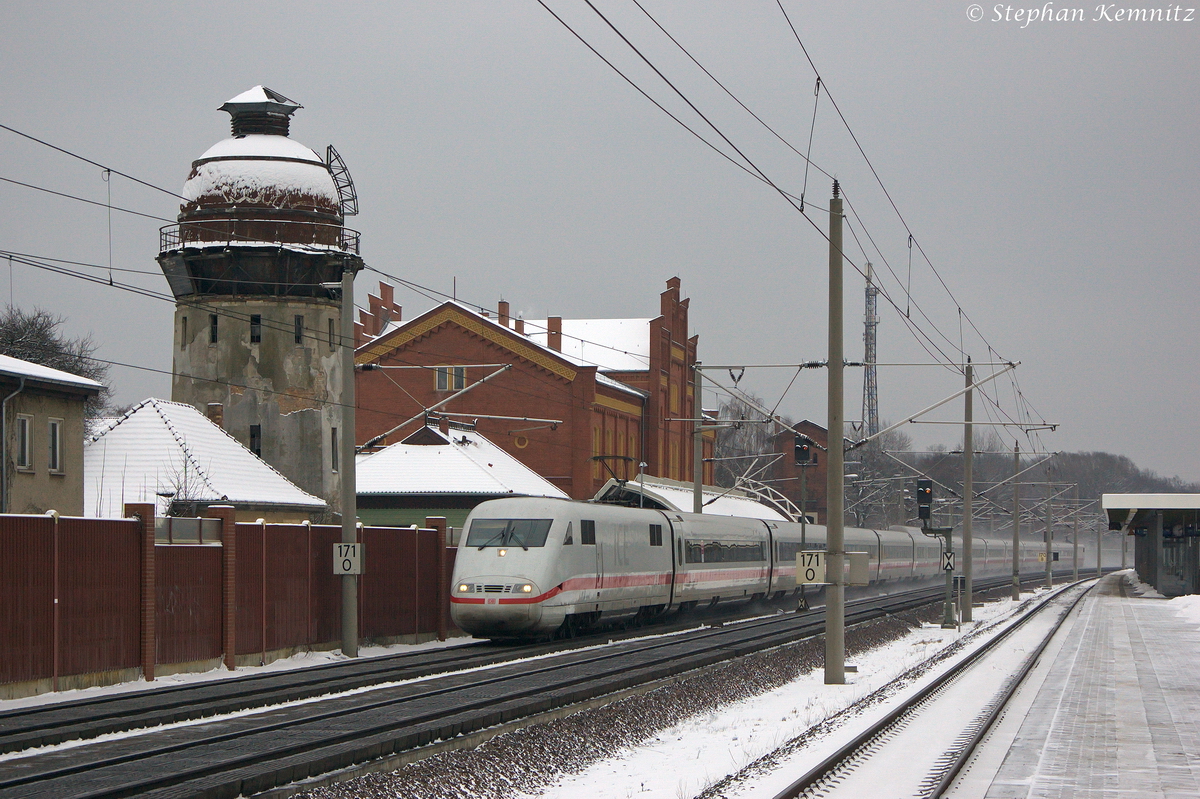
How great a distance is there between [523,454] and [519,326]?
14.7 m

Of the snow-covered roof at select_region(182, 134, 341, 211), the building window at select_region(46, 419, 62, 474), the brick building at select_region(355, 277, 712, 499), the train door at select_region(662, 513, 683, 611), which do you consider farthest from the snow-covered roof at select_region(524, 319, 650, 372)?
the building window at select_region(46, 419, 62, 474)

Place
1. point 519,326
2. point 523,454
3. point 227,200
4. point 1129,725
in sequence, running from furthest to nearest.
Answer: point 519,326
point 523,454
point 227,200
point 1129,725

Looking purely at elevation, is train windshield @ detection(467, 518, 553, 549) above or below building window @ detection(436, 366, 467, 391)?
below

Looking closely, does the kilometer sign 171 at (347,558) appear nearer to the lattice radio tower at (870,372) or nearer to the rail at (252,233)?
the rail at (252,233)

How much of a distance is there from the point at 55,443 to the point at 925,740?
2721 centimetres

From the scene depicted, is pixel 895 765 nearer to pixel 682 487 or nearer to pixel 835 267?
pixel 835 267

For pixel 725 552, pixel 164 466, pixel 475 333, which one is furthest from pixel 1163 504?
pixel 164 466

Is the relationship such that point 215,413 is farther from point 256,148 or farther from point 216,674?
point 216,674

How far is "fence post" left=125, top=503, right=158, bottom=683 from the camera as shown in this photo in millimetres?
20344

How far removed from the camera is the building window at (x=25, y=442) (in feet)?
112

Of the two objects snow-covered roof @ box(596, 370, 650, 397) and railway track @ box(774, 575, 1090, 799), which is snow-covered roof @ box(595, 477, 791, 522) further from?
railway track @ box(774, 575, 1090, 799)

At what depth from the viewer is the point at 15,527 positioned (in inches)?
704

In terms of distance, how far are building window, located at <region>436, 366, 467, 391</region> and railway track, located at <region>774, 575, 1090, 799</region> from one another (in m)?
44.5

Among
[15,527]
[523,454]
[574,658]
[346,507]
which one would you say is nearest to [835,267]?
[574,658]
